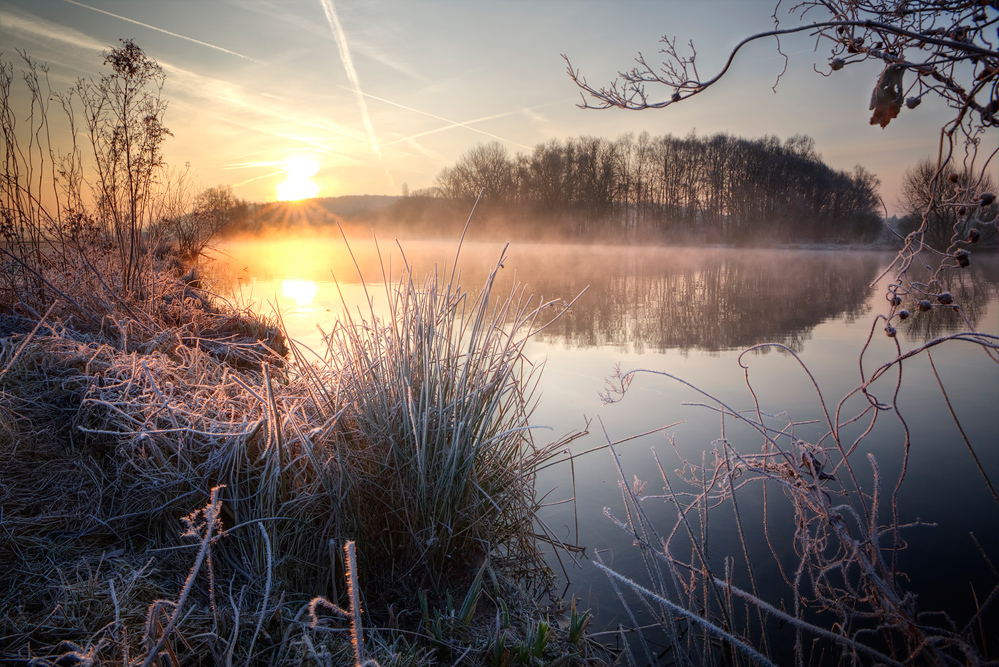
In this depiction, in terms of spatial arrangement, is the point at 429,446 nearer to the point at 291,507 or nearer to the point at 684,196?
the point at 291,507

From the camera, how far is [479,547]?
207 centimetres

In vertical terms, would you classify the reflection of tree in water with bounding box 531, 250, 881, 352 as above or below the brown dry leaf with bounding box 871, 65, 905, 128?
below

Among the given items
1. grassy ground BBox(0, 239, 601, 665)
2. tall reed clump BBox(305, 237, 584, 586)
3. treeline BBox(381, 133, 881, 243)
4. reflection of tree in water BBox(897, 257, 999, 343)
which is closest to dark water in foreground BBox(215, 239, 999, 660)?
reflection of tree in water BBox(897, 257, 999, 343)

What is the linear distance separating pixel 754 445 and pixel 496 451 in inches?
84.4

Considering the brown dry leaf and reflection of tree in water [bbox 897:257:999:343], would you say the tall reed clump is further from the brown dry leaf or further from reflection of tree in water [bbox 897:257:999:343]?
reflection of tree in water [bbox 897:257:999:343]

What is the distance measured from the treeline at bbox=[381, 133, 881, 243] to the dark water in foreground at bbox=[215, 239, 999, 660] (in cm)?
2621

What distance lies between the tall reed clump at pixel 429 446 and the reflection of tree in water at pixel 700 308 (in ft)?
14.2

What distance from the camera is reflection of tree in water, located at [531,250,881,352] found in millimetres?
6828

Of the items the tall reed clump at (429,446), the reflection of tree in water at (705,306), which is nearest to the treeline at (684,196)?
the reflection of tree in water at (705,306)

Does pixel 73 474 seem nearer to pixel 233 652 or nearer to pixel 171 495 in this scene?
pixel 171 495

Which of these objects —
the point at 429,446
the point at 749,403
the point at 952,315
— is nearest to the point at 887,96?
the point at 429,446

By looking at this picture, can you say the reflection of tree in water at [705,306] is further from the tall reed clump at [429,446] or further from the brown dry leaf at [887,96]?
the brown dry leaf at [887,96]

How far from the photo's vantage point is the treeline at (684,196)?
35.2 m

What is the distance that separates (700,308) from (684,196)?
104 ft
